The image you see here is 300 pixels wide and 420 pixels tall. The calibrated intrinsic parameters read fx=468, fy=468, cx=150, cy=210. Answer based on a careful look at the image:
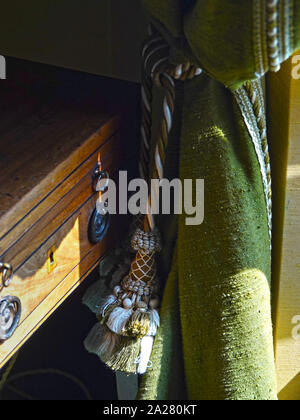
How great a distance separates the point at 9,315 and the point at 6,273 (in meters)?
0.06

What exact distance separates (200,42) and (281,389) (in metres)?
0.60

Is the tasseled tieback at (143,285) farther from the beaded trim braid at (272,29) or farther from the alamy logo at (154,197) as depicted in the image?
the beaded trim braid at (272,29)

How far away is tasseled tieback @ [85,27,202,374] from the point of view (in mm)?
625

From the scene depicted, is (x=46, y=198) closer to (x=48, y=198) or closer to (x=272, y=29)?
(x=48, y=198)

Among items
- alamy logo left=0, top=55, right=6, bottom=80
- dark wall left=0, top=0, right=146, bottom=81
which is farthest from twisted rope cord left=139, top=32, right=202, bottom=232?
alamy logo left=0, top=55, right=6, bottom=80

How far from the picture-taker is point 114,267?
0.77 meters

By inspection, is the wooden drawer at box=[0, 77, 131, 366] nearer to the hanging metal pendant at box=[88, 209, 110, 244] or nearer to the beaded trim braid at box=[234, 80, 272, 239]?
the hanging metal pendant at box=[88, 209, 110, 244]

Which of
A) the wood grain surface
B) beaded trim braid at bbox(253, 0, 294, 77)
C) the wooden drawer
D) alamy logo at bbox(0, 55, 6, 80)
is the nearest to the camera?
beaded trim braid at bbox(253, 0, 294, 77)

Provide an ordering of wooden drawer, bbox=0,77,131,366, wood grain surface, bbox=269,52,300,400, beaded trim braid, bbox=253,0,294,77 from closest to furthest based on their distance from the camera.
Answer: beaded trim braid, bbox=253,0,294,77
wooden drawer, bbox=0,77,131,366
wood grain surface, bbox=269,52,300,400

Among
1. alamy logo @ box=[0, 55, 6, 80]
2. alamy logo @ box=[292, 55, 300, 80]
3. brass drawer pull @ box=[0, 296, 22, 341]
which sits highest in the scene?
alamy logo @ box=[0, 55, 6, 80]

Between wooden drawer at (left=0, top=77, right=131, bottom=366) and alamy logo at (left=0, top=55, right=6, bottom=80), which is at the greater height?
alamy logo at (left=0, top=55, right=6, bottom=80)

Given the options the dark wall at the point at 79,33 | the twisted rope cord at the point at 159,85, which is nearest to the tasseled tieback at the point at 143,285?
the twisted rope cord at the point at 159,85

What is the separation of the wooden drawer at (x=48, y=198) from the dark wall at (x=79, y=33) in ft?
0.32

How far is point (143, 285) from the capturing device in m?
0.70
